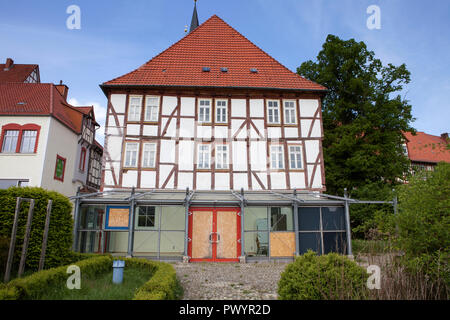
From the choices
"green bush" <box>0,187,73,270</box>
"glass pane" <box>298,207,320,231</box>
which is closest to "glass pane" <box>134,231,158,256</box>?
"green bush" <box>0,187,73,270</box>

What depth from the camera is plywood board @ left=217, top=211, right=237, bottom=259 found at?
12.8 m

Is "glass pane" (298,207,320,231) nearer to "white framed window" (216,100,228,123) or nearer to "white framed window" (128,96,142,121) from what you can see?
"white framed window" (216,100,228,123)

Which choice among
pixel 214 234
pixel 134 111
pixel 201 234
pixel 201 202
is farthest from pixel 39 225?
pixel 134 111

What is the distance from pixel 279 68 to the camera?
17.5m

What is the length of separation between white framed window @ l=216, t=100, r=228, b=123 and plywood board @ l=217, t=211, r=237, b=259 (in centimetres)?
496

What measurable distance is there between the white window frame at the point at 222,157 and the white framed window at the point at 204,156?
382mm

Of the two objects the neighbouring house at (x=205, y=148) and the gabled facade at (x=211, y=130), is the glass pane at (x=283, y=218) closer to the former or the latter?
the neighbouring house at (x=205, y=148)

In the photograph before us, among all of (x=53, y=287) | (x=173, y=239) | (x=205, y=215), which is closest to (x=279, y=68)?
(x=205, y=215)

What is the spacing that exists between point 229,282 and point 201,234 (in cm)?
493

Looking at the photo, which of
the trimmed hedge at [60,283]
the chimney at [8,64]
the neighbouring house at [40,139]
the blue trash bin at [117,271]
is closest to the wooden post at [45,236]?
the trimmed hedge at [60,283]

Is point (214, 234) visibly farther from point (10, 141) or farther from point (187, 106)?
point (10, 141)

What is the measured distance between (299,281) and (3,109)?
65.9ft

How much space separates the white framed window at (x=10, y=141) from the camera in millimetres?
17781
